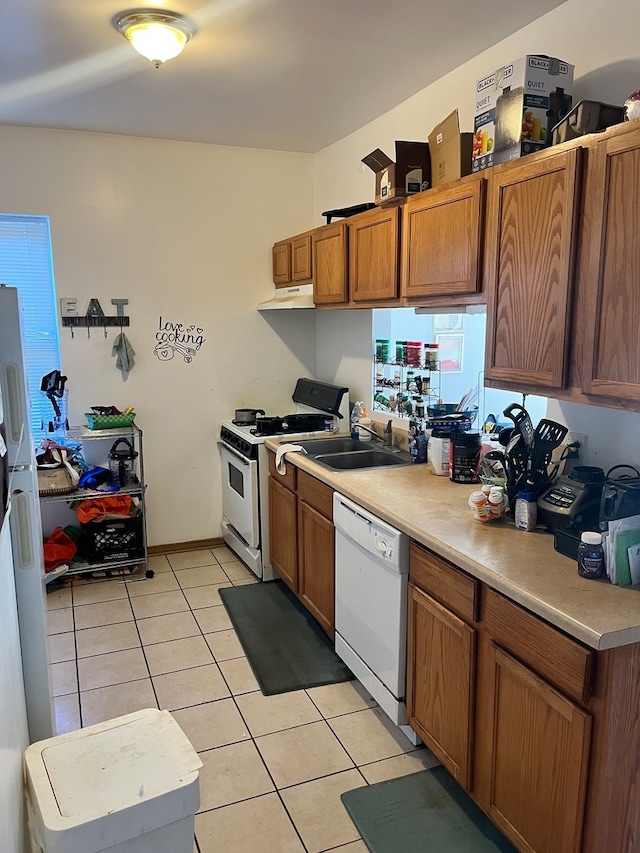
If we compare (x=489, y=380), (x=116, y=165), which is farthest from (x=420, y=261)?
(x=116, y=165)

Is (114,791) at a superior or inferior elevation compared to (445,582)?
inferior

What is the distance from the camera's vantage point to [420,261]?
2.58m

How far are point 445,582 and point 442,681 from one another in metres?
0.34

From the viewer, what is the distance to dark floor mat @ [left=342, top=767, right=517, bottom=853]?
1.95 meters

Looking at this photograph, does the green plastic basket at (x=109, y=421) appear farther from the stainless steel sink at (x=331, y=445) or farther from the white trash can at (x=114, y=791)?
the white trash can at (x=114, y=791)

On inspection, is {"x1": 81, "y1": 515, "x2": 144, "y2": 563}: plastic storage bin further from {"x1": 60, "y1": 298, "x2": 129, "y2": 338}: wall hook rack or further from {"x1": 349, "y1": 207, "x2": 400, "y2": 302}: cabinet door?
{"x1": 349, "y1": 207, "x2": 400, "y2": 302}: cabinet door

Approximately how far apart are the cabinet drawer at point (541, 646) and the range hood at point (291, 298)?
7.78ft

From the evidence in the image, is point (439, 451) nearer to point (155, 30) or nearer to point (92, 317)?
point (155, 30)

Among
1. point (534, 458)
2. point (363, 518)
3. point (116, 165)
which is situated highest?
point (116, 165)

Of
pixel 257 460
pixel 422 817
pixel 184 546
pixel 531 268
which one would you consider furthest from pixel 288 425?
pixel 422 817

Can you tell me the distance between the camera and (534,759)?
1.66 metres

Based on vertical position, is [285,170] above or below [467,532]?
above

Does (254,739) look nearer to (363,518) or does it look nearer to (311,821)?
(311,821)

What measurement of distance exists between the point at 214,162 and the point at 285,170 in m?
0.50
